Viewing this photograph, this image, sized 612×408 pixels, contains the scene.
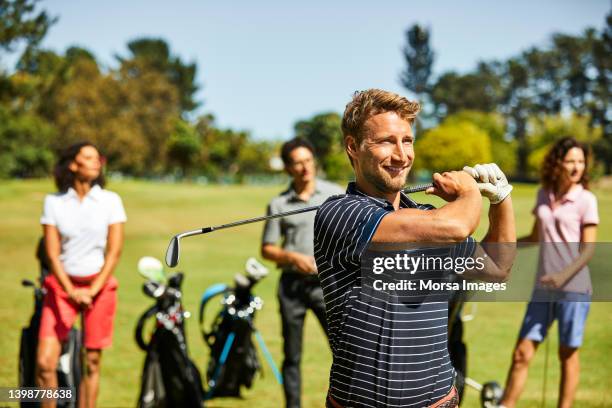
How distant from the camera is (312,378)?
689cm

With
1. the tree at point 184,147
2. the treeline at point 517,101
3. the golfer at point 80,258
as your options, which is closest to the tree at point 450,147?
the treeline at point 517,101

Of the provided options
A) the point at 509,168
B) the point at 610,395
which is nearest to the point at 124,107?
the point at 509,168

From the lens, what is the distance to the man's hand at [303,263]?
522 centimetres

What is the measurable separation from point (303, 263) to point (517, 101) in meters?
99.7

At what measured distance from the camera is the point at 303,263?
5.23m

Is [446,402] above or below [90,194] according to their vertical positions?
below

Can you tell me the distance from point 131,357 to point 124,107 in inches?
2207

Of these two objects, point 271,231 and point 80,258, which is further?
point 271,231

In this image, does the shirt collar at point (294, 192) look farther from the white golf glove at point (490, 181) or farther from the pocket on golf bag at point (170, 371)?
the white golf glove at point (490, 181)

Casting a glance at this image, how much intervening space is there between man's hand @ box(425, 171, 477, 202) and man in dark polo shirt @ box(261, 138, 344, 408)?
3030 mm

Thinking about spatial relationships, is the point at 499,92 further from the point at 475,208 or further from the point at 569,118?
the point at 475,208

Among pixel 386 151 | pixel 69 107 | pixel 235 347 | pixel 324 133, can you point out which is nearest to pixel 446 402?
pixel 386 151

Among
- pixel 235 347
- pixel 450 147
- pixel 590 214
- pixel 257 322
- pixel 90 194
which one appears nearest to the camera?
pixel 590 214

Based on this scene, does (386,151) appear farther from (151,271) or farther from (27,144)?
(27,144)
